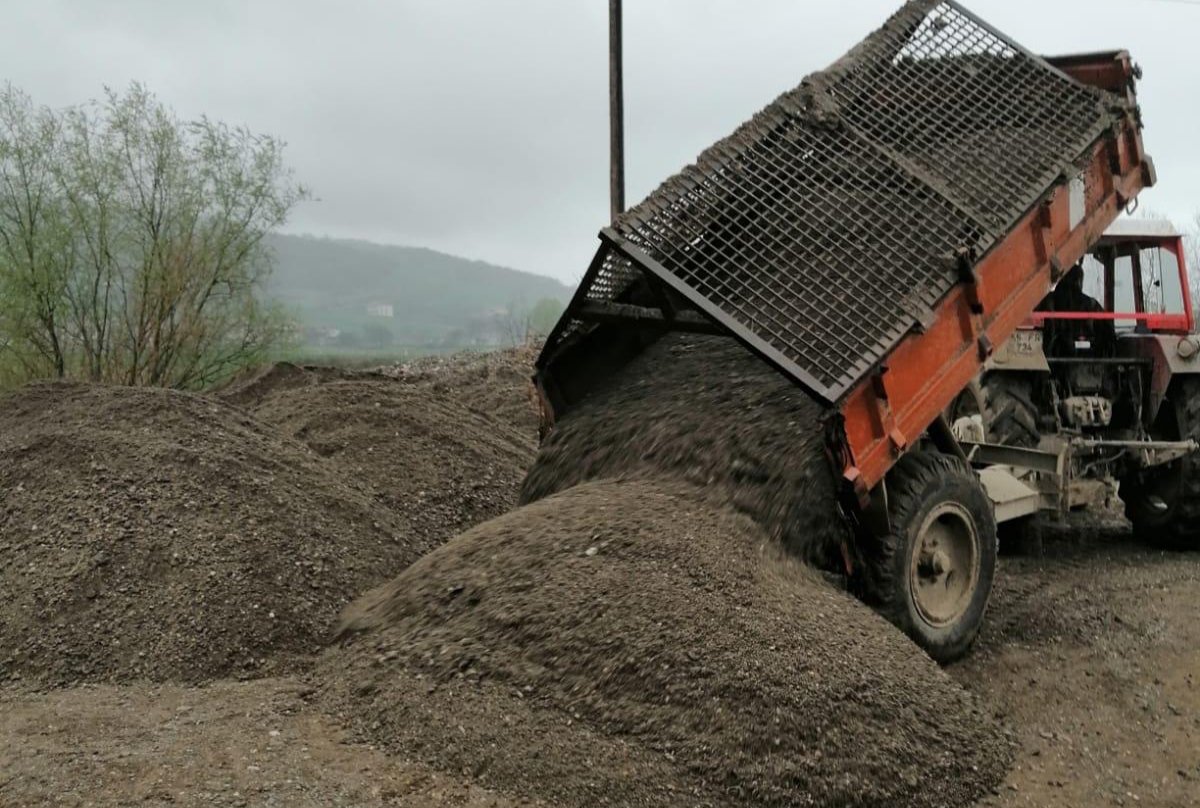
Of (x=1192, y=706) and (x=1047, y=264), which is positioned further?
(x=1047, y=264)

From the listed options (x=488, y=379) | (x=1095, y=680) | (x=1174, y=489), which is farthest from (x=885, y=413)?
(x=488, y=379)

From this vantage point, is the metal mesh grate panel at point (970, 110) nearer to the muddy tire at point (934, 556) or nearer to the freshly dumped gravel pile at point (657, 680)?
the muddy tire at point (934, 556)

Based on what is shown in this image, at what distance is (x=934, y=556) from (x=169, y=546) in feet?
11.0

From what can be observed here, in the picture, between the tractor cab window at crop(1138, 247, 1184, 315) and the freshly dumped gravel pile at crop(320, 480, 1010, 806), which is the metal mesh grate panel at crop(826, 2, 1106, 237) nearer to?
the freshly dumped gravel pile at crop(320, 480, 1010, 806)

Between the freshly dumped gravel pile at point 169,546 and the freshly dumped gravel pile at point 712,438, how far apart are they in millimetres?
1098

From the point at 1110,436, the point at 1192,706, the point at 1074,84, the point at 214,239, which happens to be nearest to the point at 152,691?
the point at 1192,706

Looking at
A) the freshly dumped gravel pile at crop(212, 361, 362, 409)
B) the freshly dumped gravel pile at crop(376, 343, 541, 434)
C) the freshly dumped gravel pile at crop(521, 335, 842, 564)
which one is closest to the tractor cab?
the freshly dumped gravel pile at crop(521, 335, 842, 564)

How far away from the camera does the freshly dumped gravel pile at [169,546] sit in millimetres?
4371

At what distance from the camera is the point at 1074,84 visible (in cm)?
544

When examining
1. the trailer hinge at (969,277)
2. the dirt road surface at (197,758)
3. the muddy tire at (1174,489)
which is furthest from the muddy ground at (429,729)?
the muddy tire at (1174,489)

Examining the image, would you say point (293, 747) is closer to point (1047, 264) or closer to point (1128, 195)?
point (1047, 264)

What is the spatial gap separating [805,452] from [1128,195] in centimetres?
251

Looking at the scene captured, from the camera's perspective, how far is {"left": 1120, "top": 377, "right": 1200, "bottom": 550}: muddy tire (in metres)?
7.20

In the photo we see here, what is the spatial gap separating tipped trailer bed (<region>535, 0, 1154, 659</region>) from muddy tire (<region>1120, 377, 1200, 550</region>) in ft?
7.37
